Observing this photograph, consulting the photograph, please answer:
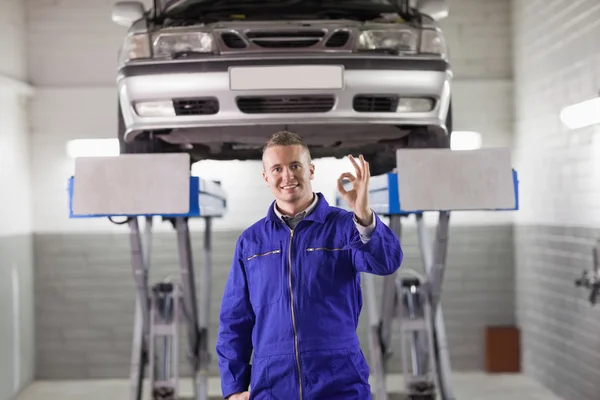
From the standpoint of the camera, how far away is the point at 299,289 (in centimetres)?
207

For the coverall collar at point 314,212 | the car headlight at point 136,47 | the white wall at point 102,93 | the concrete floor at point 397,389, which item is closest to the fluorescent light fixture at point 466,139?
the white wall at point 102,93

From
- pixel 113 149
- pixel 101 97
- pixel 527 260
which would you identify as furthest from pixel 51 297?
pixel 527 260

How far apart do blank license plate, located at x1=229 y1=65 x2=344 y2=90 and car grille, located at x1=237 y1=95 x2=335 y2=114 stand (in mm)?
63

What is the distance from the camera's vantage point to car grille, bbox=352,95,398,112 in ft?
10.8

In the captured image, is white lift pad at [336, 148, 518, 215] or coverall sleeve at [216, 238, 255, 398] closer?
coverall sleeve at [216, 238, 255, 398]

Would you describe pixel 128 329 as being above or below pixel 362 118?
below

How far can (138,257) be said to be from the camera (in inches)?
152

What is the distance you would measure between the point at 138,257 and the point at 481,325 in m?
3.39

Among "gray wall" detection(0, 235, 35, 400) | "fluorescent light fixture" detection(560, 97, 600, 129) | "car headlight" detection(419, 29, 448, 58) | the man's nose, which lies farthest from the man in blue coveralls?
"gray wall" detection(0, 235, 35, 400)

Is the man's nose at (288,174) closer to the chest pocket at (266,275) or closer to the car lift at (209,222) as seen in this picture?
the chest pocket at (266,275)

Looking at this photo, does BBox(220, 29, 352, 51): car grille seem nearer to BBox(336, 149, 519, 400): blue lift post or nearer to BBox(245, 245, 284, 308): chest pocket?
BBox(336, 149, 519, 400): blue lift post

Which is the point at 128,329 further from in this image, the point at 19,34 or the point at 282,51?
the point at 282,51

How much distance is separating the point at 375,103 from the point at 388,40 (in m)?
0.30

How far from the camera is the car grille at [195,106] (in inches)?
129
